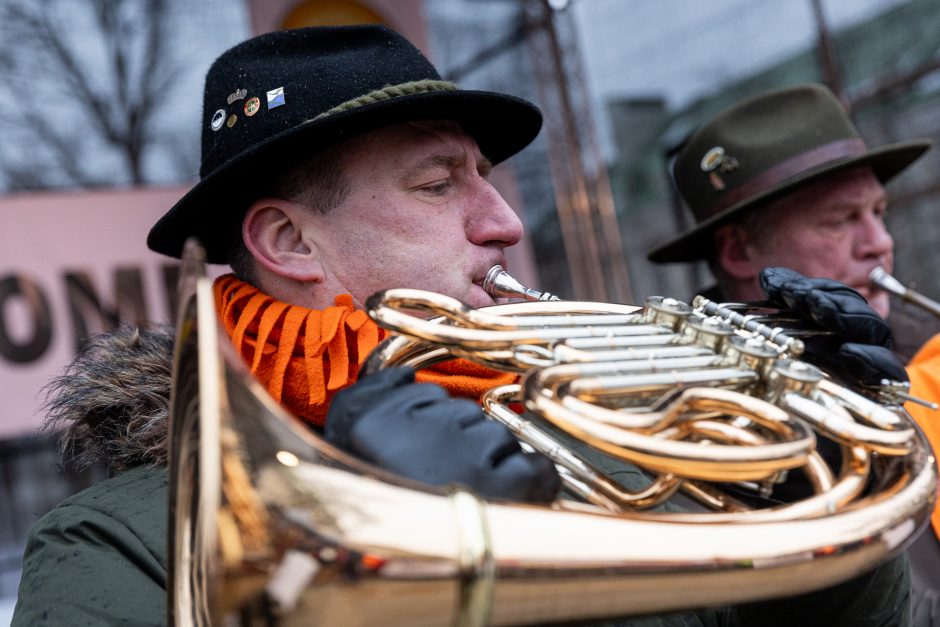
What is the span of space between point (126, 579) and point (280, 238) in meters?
0.76

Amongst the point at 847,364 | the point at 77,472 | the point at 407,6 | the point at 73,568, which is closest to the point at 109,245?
the point at 407,6

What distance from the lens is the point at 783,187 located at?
9.37ft

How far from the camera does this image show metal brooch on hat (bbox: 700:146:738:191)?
3.08 meters

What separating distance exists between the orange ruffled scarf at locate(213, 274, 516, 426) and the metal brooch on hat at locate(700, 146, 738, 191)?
1759mm

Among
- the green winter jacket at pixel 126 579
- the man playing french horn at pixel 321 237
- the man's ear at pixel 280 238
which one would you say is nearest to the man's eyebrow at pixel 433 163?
the man playing french horn at pixel 321 237

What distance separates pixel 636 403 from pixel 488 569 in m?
0.43

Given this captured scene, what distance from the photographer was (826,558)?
0.92 m

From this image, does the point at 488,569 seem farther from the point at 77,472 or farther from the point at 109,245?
the point at 109,245

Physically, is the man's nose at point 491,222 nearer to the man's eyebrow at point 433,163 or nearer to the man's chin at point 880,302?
the man's eyebrow at point 433,163

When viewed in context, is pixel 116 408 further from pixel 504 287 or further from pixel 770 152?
pixel 770 152

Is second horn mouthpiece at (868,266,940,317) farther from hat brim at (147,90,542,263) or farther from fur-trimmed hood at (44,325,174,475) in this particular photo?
fur-trimmed hood at (44,325,174,475)

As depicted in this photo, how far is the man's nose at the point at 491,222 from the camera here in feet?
5.57

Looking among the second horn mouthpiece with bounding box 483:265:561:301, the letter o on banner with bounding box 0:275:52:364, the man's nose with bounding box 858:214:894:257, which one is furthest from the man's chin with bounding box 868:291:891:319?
the letter o on banner with bounding box 0:275:52:364

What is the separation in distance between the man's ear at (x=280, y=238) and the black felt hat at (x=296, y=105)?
0.17 ft
